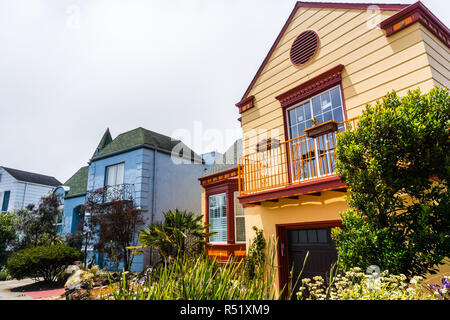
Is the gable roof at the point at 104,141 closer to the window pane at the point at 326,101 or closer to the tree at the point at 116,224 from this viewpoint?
the tree at the point at 116,224

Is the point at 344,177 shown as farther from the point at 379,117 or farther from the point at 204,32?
the point at 204,32

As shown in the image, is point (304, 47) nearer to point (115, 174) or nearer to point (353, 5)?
point (353, 5)

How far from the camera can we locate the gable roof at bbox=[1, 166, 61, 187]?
21.8 m

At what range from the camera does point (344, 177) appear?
4289 millimetres

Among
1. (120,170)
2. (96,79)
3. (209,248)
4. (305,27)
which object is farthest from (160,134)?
(305,27)

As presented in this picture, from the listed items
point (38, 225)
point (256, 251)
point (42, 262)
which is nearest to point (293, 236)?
point (256, 251)

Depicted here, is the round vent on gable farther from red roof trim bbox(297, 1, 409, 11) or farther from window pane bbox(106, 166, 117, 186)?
window pane bbox(106, 166, 117, 186)

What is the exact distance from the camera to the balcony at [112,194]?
1443 cm

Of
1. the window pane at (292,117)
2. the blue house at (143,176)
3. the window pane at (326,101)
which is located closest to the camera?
the window pane at (326,101)

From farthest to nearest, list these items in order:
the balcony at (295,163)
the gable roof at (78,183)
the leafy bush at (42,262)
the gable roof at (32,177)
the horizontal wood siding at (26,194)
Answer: the gable roof at (32,177) → the horizontal wood siding at (26,194) → the gable roof at (78,183) → the leafy bush at (42,262) → the balcony at (295,163)

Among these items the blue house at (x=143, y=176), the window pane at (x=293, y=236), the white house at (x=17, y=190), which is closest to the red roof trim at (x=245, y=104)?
the window pane at (x=293, y=236)

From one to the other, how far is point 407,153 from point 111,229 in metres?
12.5

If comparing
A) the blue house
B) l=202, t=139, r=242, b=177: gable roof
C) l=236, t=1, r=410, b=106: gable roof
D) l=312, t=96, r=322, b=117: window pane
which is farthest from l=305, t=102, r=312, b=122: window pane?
the blue house

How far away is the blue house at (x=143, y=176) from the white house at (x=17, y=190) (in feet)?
15.2
